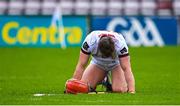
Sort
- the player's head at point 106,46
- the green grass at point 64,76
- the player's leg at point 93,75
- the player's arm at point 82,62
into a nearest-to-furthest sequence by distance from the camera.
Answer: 1. the green grass at point 64,76
2. the player's head at point 106,46
3. the player's arm at point 82,62
4. the player's leg at point 93,75

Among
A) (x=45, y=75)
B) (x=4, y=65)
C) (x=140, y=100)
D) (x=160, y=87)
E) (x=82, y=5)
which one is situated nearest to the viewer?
(x=140, y=100)

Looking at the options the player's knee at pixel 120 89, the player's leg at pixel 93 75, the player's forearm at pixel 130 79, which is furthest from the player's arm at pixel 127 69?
the player's leg at pixel 93 75

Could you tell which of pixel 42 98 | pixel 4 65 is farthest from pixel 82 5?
pixel 42 98

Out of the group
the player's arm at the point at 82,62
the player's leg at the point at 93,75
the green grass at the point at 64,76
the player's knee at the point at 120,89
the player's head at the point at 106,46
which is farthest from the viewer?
the player's leg at the point at 93,75

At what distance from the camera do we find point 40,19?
96.1 feet

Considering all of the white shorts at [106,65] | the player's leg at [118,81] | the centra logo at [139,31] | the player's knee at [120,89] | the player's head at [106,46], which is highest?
the centra logo at [139,31]

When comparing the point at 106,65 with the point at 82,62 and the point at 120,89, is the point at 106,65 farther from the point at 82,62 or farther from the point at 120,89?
the point at 82,62

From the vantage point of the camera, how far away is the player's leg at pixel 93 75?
13.1 metres

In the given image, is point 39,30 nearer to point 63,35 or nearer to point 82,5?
point 63,35

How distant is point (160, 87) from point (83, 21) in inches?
595

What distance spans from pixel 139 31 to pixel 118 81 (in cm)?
1676

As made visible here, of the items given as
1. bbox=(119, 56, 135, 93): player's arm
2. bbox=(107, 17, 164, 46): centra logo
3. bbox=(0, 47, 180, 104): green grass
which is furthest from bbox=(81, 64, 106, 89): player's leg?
A: bbox=(107, 17, 164, 46): centra logo

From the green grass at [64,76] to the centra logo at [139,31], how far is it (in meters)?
0.91

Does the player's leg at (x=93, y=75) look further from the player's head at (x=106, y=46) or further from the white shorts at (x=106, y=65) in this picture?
the player's head at (x=106, y=46)
